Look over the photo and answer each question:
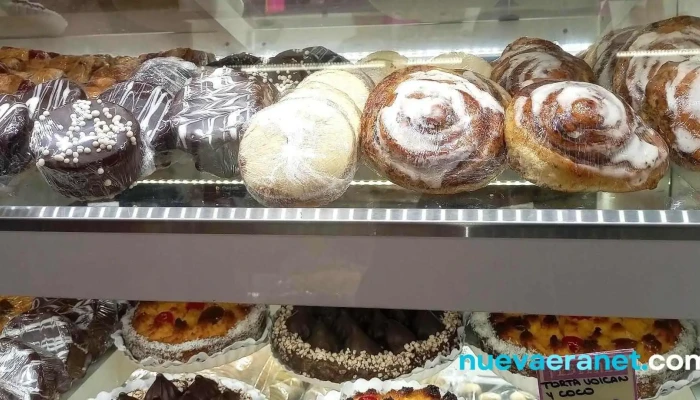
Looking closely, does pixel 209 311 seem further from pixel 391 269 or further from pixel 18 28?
pixel 18 28

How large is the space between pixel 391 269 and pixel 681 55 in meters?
0.71

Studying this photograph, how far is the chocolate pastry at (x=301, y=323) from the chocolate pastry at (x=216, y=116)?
52cm

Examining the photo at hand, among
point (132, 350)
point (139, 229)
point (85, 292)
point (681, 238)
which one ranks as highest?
point (681, 238)

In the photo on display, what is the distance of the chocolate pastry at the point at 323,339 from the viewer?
5.02 ft

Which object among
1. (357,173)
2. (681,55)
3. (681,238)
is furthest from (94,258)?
(681,55)

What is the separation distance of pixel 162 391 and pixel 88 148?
2.18 feet

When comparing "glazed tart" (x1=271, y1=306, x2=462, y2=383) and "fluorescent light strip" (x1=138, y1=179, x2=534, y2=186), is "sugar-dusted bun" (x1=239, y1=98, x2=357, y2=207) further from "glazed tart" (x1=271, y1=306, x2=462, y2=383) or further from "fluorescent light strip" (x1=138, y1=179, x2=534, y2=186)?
"glazed tart" (x1=271, y1=306, x2=462, y2=383)

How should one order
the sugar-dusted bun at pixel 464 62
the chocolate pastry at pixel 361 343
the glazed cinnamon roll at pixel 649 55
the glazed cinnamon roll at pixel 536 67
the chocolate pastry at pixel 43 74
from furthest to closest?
the chocolate pastry at pixel 43 74 → the chocolate pastry at pixel 361 343 → the sugar-dusted bun at pixel 464 62 → the glazed cinnamon roll at pixel 536 67 → the glazed cinnamon roll at pixel 649 55

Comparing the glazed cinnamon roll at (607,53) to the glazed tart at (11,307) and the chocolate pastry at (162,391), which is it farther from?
the glazed tart at (11,307)

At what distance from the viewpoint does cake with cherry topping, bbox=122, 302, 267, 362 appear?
1579 millimetres

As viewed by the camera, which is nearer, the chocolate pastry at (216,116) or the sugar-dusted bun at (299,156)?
the sugar-dusted bun at (299,156)

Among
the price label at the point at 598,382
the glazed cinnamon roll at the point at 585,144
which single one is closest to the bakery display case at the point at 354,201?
the glazed cinnamon roll at the point at 585,144

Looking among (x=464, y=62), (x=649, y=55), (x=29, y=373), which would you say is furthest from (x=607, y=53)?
(x=29, y=373)

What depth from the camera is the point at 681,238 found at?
896 mm
